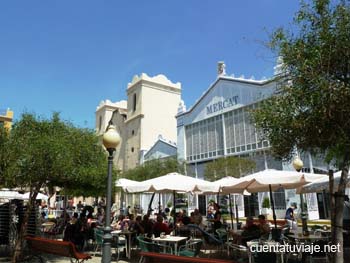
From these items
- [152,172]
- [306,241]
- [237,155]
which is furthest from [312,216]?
[306,241]

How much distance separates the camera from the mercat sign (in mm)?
29723

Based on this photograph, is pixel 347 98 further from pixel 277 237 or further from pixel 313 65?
pixel 277 237

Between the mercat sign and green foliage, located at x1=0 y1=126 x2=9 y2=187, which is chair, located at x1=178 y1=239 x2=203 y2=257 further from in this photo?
the mercat sign

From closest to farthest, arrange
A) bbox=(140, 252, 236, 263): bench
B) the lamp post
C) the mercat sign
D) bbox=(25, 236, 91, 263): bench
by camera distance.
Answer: bbox=(140, 252, 236, 263): bench, the lamp post, bbox=(25, 236, 91, 263): bench, the mercat sign

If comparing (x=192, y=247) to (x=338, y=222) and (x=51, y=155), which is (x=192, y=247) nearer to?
(x=51, y=155)

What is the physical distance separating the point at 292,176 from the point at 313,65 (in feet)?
17.5

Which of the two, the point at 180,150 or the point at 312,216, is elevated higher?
the point at 180,150

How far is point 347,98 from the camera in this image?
218 inches

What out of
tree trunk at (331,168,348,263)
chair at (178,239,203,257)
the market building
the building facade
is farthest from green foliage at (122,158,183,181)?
tree trunk at (331,168,348,263)

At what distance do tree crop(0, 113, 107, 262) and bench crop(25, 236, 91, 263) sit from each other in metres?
1.03

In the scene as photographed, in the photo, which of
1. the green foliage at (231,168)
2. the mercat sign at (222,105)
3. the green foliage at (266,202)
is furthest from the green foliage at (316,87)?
the mercat sign at (222,105)

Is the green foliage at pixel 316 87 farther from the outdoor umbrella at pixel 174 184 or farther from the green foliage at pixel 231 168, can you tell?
the green foliage at pixel 231 168

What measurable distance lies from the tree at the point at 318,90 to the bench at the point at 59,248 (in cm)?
493

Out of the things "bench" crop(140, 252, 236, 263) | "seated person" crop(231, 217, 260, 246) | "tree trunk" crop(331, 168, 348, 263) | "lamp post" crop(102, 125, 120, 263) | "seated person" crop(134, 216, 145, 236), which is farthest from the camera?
"seated person" crop(134, 216, 145, 236)
